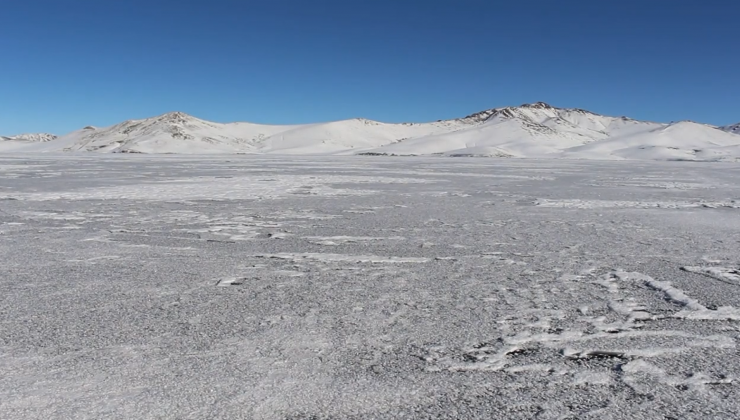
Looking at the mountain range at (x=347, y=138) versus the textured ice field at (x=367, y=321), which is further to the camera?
the mountain range at (x=347, y=138)

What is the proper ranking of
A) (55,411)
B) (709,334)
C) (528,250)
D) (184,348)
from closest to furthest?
(55,411), (184,348), (709,334), (528,250)

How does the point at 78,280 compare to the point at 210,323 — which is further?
the point at 78,280

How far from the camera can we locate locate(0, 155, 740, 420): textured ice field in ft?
8.19

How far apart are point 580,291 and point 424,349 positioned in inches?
69.1

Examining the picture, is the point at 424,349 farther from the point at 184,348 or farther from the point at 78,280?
the point at 78,280

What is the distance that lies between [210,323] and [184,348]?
1.44ft

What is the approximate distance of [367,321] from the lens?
11.8 feet

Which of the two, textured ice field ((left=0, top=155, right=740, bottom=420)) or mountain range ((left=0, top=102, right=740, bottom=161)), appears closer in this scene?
textured ice field ((left=0, top=155, right=740, bottom=420))

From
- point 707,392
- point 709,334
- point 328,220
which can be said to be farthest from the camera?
point 328,220

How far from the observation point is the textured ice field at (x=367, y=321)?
98.3 inches

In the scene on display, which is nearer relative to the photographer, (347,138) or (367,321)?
(367,321)

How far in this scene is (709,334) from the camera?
335cm

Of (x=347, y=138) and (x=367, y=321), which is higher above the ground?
(x=347, y=138)

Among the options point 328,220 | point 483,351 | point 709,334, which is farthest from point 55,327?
point 328,220
